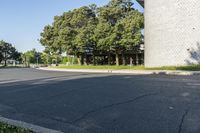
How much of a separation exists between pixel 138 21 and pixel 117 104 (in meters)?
26.1

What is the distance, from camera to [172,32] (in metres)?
25.1

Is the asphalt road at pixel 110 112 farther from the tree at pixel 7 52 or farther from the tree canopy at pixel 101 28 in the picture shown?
the tree at pixel 7 52

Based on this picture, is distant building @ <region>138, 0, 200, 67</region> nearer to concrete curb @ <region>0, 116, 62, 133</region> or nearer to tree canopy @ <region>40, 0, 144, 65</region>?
tree canopy @ <region>40, 0, 144, 65</region>

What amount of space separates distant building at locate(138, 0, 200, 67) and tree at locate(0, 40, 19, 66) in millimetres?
46768

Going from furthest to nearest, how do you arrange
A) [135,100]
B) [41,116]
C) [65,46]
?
[65,46] → [135,100] → [41,116]

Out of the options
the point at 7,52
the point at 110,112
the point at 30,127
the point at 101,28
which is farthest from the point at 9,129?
the point at 7,52

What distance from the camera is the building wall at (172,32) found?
24.0 m

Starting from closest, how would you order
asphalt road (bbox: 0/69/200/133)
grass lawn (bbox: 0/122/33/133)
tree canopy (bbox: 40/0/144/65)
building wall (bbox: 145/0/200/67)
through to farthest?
grass lawn (bbox: 0/122/33/133) → asphalt road (bbox: 0/69/200/133) → building wall (bbox: 145/0/200/67) → tree canopy (bbox: 40/0/144/65)

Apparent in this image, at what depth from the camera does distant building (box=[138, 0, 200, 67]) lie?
23984 millimetres

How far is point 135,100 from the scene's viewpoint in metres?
7.46

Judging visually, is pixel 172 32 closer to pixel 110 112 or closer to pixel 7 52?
pixel 110 112

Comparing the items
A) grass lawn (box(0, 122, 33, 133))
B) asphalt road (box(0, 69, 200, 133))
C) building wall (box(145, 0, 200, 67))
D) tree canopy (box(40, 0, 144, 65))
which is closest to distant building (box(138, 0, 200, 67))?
building wall (box(145, 0, 200, 67))

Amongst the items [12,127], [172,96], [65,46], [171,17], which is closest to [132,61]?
[65,46]

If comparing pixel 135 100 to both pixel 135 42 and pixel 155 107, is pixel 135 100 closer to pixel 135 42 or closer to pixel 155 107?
→ pixel 155 107
